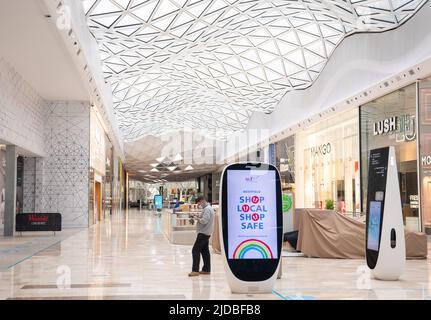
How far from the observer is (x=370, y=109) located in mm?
25953

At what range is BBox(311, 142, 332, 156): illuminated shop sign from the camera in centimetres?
3255

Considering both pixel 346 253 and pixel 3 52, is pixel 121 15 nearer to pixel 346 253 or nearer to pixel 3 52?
pixel 3 52

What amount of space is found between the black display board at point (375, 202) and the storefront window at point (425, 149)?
33.9 ft

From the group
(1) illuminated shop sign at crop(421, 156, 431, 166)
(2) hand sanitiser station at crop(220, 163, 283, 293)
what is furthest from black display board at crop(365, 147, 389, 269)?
(1) illuminated shop sign at crop(421, 156, 431, 166)

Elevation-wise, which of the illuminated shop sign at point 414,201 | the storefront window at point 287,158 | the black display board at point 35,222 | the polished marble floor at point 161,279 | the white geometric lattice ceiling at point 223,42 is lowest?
the polished marble floor at point 161,279

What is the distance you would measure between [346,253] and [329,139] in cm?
1863

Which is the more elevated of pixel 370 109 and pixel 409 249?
pixel 370 109

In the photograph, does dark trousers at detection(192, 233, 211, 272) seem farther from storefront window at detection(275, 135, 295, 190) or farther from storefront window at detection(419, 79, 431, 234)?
storefront window at detection(275, 135, 295, 190)

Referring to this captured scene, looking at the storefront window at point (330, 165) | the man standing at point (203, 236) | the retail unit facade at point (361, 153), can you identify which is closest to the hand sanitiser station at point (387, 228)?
the man standing at point (203, 236)

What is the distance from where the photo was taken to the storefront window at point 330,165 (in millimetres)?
28141

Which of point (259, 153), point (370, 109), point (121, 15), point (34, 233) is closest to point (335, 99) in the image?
point (370, 109)

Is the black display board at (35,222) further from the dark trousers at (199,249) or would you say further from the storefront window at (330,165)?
the storefront window at (330,165)

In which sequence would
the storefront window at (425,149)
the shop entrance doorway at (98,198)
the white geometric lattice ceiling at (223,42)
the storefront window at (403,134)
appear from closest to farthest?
the storefront window at (425,149) → the storefront window at (403,134) → the white geometric lattice ceiling at (223,42) → the shop entrance doorway at (98,198)

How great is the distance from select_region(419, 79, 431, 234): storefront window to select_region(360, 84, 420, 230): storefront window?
12.0 inches
